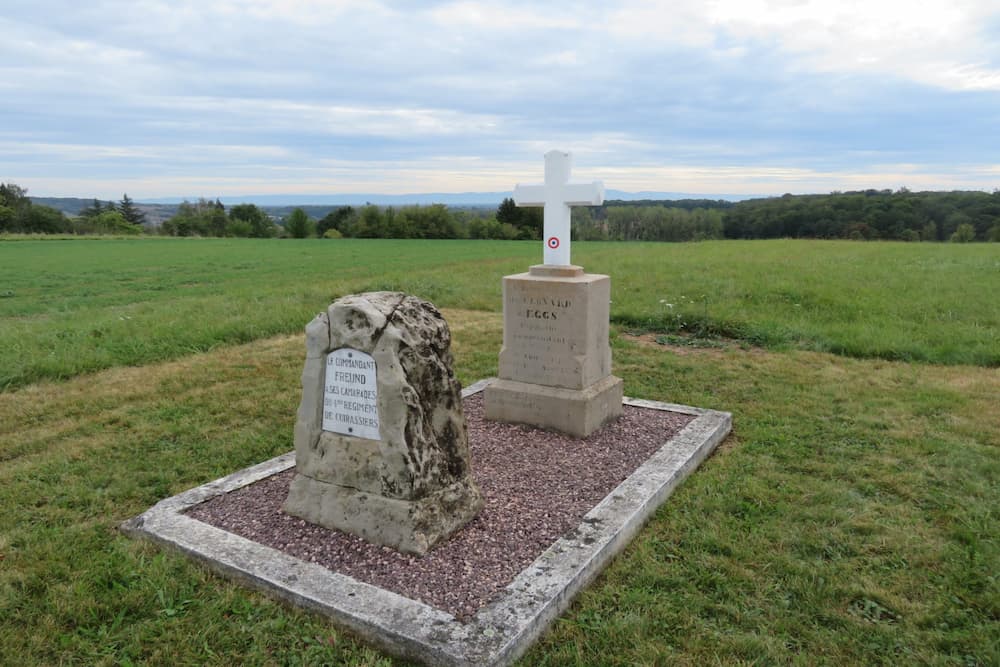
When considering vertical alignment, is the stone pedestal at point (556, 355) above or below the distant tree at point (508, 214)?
below

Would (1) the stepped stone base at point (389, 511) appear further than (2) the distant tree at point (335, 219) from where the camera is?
No

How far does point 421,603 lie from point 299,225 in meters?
71.8

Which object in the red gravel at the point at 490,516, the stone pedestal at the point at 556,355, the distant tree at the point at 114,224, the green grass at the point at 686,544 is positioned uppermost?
the distant tree at the point at 114,224

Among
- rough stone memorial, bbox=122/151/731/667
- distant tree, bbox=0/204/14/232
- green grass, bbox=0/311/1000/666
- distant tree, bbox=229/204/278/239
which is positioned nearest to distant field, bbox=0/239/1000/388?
green grass, bbox=0/311/1000/666

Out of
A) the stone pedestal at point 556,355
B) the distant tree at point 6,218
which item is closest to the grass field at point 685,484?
the stone pedestal at point 556,355

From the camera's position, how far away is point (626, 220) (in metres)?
62.8

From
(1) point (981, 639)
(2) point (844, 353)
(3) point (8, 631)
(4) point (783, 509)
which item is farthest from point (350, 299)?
(2) point (844, 353)

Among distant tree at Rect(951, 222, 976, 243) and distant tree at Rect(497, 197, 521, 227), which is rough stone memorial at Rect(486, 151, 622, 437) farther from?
distant tree at Rect(497, 197, 521, 227)

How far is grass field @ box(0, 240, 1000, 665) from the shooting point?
322cm

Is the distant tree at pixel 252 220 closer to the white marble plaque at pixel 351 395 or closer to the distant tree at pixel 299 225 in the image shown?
the distant tree at pixel 299 225

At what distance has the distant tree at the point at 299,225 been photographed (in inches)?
2773

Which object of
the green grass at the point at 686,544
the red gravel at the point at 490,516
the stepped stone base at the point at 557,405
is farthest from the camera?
the stepped stone base at the point at 557,405

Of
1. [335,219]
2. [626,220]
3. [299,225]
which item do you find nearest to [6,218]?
[299,225]

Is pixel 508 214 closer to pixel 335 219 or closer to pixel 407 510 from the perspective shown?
pixel 335 219
